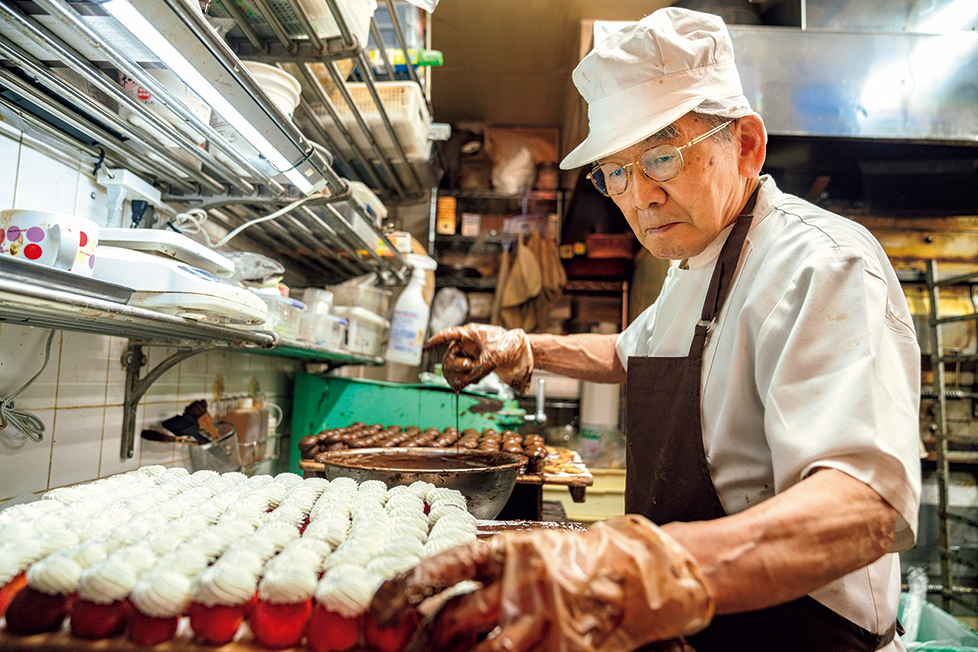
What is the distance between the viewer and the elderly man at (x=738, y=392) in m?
0.64

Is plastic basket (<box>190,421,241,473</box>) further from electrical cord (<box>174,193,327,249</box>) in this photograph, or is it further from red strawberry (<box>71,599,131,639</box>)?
red strawberry (<box>71,599,131,639</box>)

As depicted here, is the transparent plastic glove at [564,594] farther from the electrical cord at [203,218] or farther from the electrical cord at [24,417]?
the electrical cord at [203,218]

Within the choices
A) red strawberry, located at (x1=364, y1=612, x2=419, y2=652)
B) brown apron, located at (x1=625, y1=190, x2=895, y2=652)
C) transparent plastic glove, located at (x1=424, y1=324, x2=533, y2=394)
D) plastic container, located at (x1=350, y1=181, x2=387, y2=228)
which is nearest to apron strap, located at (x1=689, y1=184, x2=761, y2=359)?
brown apron, located at (x1=625, y1=190, x2=895, y2=652)

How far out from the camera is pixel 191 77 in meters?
1.16

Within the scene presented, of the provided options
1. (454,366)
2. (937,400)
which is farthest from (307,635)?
(937,400)

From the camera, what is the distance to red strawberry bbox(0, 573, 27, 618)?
2.49ft

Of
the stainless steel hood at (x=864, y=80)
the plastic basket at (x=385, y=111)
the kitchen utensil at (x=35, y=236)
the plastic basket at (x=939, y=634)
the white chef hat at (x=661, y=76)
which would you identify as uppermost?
the stainless steel hood at (x=864, y=80)

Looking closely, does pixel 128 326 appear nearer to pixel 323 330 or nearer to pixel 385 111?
pixel 323 330

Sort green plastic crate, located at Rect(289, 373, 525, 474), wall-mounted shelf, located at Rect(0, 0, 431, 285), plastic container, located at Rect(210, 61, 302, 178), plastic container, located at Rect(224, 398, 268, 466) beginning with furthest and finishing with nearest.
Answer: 1. green plastic crate, located at Rect(289, 373, 525, 474)
2. plastic container, located at Rect(224, 398, 268, 466)
3. plastic container, located at Rect(210, 61, 302, 178)
4. wall-mounted shelf, located at Rect(0, 0, 431, 285)

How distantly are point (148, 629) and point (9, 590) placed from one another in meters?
0.25

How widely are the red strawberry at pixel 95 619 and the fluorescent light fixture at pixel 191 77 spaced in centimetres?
98

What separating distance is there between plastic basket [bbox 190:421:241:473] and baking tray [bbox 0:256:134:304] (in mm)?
1236

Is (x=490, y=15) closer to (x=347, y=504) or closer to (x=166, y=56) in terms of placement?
(x=166, y=56)

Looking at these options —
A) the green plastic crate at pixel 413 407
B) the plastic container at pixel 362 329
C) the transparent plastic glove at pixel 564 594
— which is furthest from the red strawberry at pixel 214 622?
the green plastic crate at pixel 413 407
